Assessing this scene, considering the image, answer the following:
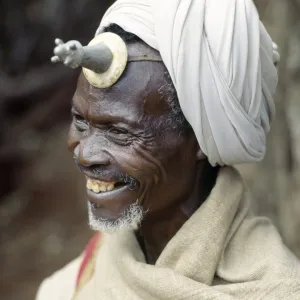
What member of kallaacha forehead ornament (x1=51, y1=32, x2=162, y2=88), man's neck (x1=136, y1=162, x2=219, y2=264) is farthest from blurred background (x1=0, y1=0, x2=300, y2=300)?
Result: kallaacha forehead ornament (x1=51, y1=32, x2=162, y2=88)

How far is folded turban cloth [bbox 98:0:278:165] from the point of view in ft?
3.88

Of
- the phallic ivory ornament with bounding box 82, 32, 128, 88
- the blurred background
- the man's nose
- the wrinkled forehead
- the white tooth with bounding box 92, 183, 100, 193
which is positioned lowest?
the blurred background

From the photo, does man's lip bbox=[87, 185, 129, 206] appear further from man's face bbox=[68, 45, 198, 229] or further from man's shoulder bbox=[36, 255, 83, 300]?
man's shoulder bbox=[36, 255, 83, 300]

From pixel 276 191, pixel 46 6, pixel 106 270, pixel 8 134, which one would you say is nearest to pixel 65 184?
pixel 8 134

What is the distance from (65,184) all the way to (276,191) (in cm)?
187

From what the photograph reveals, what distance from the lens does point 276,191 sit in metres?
2.44

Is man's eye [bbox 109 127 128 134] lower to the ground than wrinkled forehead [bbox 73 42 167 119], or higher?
lower

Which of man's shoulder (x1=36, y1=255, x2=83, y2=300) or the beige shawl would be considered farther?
man's shoulder (x1=36, y1=255, x2=83, y2=300)

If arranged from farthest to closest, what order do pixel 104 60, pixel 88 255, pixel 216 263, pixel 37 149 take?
pixel 37 149 < pixel 88 255 < pixel 216 263 < pixel 104 60

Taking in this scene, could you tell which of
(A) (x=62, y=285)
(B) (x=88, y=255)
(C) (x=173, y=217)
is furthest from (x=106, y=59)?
(A) (x=62, y=285)

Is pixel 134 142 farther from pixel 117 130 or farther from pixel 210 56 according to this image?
pixel 210 56

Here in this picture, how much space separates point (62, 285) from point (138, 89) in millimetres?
683

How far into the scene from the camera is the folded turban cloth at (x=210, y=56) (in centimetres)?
118

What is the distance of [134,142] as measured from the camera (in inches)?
48.6
